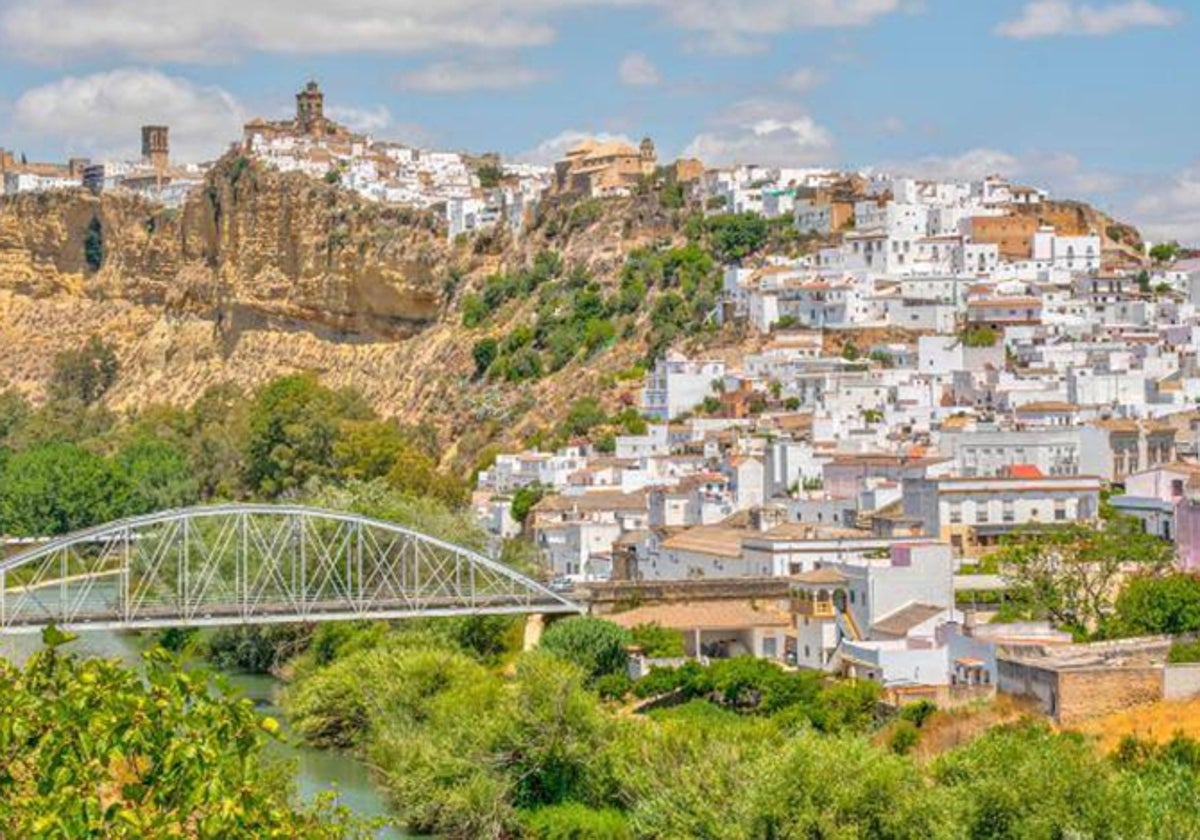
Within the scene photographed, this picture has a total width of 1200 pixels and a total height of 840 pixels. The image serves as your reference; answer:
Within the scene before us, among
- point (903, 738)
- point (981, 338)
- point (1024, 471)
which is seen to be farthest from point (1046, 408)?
point (903, 738)

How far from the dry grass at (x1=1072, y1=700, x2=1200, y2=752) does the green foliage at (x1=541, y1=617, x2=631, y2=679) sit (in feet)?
29.7

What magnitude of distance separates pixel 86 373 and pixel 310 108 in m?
16.8

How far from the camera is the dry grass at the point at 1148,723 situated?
25.3 meters

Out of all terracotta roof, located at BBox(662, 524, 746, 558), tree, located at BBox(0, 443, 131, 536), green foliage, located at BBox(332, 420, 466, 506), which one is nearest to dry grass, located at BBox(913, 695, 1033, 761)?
terracotta roof, located at BBox(662, 524, 746, 558)

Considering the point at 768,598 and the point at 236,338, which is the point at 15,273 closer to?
the point at 236,338

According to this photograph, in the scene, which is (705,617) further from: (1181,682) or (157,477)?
(157,477)

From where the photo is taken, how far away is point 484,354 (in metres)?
70.4

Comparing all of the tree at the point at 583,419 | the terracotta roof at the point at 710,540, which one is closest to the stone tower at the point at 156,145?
the tree at the point at 583,419

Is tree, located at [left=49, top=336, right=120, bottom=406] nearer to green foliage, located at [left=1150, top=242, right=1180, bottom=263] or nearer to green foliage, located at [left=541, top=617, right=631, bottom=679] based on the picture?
green foliage, located at [left=1150, top=242, right=1180, bottom=263]

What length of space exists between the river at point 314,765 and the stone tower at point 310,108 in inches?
2340

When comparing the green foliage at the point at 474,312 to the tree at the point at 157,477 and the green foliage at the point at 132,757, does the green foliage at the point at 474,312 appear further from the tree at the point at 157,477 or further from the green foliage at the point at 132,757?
the green foliage at the point at 132,757

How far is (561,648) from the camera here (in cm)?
3388

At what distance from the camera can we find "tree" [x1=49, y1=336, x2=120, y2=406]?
92.4 meters

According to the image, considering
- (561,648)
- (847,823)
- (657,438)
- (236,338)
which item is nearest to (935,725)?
(847,823)
